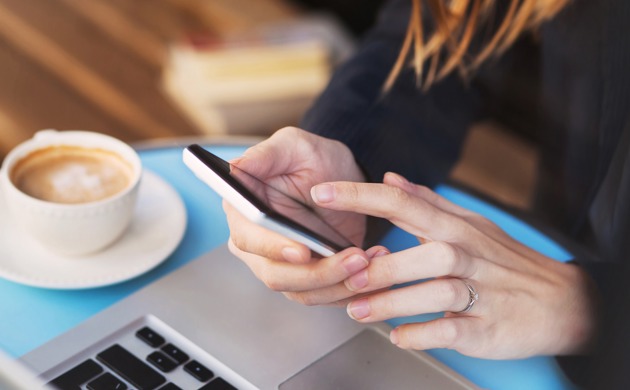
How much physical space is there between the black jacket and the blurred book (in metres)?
0.97

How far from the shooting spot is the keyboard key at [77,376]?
0.57 m

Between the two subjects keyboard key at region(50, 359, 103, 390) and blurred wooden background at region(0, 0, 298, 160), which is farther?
blurred wooden background at region(0, 0, 298, 160)

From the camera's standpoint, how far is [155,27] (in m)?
2.41

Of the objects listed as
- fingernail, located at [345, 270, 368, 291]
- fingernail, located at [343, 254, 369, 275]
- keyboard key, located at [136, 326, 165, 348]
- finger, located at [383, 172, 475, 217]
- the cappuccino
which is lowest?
fingernail, located at [345, 270, 368, 291]

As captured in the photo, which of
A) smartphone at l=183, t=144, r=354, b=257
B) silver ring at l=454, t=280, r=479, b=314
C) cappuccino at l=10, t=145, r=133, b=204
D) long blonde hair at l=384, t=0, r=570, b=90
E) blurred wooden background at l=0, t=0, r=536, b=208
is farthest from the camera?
blurred wooden background at l=0, t=0, r=536, b=208

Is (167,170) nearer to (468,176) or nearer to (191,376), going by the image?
(191,376)

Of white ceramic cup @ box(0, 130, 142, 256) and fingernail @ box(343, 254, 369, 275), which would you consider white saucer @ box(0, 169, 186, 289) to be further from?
fingernail @ box(343, 254, 369, 275)

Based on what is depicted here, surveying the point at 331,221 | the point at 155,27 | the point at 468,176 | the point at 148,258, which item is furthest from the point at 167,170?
the point at 155,27

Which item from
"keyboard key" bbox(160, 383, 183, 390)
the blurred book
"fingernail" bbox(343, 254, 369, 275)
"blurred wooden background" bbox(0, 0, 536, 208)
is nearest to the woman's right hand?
"fingernail" bbox(343, 254, 369, 275)

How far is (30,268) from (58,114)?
4.54 feet

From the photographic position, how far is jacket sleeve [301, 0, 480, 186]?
795 millimetres

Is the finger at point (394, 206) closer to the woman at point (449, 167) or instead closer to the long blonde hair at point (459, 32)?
the woman at point (449, 167)

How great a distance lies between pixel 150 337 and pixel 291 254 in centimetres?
14

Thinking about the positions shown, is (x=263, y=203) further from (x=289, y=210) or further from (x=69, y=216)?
(x=69, y=216)
